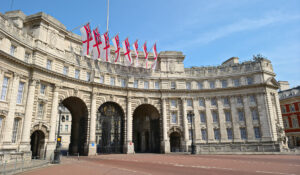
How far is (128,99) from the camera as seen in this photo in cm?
4050

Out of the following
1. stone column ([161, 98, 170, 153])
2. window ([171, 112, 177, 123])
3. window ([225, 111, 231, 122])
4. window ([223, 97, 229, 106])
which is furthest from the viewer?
window ([223, 97, 229, 106])

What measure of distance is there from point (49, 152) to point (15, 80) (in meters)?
10.9

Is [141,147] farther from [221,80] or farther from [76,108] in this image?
[221,80]

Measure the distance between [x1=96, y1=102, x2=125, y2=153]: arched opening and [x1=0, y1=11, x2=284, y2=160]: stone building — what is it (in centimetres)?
19

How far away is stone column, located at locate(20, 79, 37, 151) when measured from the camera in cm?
2600

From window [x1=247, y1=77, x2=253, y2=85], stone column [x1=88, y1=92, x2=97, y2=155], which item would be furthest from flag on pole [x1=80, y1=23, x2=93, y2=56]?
window [x1=247, y1=77, x2=253, y2=85]

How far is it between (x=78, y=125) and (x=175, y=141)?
19.9 m

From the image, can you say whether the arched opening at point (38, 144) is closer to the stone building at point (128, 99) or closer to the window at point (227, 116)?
the stone building at point (128, 99)

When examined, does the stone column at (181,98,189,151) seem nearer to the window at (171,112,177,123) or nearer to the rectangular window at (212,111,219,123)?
the window at (171,112,177,123)

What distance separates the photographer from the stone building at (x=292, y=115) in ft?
169

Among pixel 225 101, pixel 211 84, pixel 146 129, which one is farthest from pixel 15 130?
pixel 225 101

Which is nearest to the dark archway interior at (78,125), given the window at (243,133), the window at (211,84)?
the window at (211,84)

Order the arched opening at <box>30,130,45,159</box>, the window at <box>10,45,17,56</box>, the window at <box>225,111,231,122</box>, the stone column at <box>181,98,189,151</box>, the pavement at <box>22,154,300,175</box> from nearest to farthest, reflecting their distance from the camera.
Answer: the pavement at <box>22,154,300,175</box> → the window at <box>10,45,17,56</box> → the arched opening at <box>30,130,45,159</box> → the stone column at <box>181,98,189,151</box> → the window at <box>225,111,231,122</box>

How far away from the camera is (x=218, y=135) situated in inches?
1650
